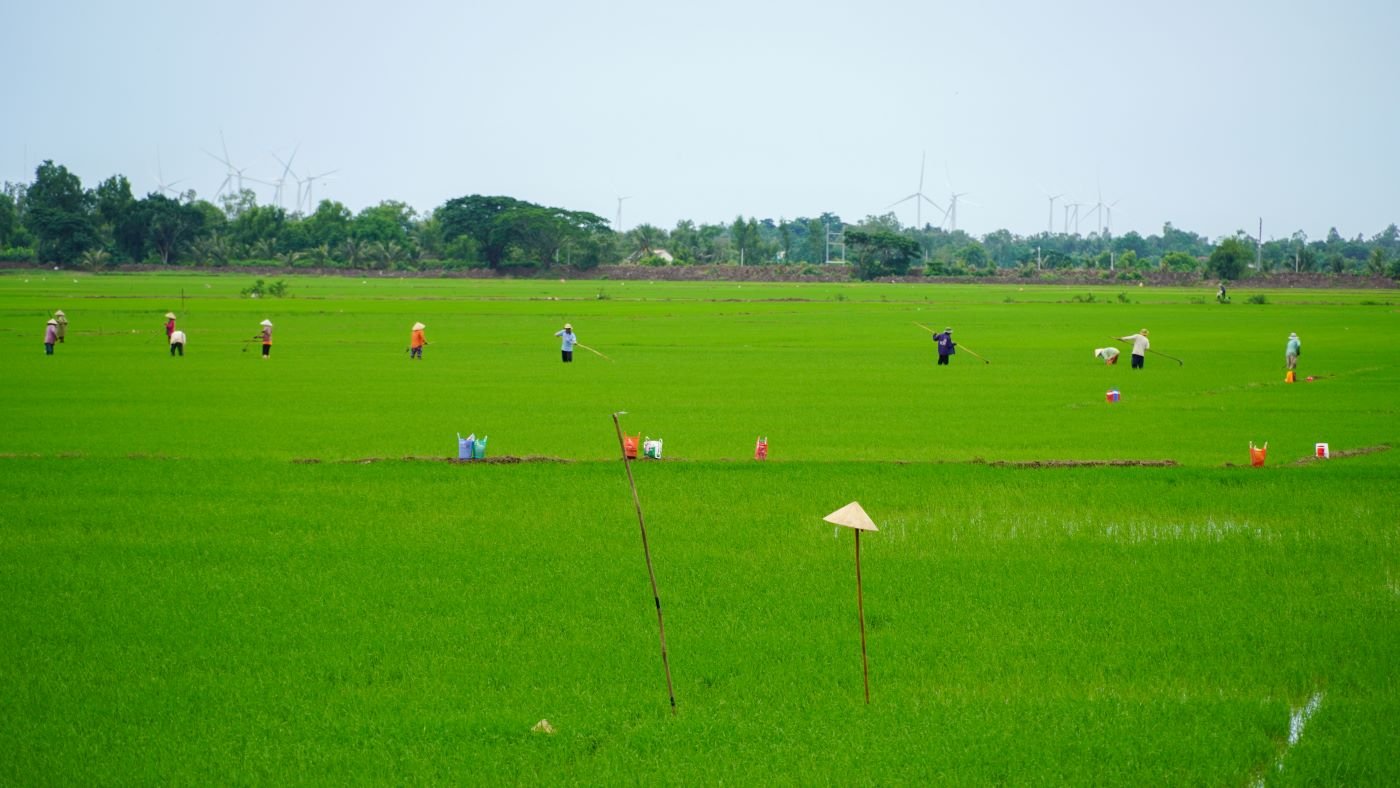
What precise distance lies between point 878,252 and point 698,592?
151 m

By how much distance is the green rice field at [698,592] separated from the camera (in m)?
Answer: 8.65

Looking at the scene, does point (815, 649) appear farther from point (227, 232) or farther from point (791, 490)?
point (227, 232)

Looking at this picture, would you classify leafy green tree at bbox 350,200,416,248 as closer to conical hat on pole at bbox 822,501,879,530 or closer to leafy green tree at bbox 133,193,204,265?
leafy green tree at bbox 133,193,204,265

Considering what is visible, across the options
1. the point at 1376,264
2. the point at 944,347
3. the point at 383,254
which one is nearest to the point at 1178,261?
the point at 1376,264

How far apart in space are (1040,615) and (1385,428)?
55.8 ft

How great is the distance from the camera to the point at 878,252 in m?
161

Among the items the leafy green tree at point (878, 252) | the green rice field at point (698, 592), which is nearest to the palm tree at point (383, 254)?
the leafy green tree at point (878, 252)

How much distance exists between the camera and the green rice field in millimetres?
8648

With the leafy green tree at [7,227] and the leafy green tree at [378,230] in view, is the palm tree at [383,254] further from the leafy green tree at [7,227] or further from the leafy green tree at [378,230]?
the leafy green tree at [7,227]

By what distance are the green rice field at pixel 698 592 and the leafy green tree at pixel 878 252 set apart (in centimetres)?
12888

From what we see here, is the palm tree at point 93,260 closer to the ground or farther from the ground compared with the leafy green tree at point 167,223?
closer to the ground

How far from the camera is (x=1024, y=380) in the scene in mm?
36688

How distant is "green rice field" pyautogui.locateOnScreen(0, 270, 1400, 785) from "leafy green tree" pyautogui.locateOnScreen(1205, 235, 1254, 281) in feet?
408

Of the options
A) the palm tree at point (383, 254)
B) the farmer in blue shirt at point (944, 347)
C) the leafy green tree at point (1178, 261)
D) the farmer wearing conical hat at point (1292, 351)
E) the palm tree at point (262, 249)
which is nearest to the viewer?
the farmer wearing conical hat at point (1292, 351)
